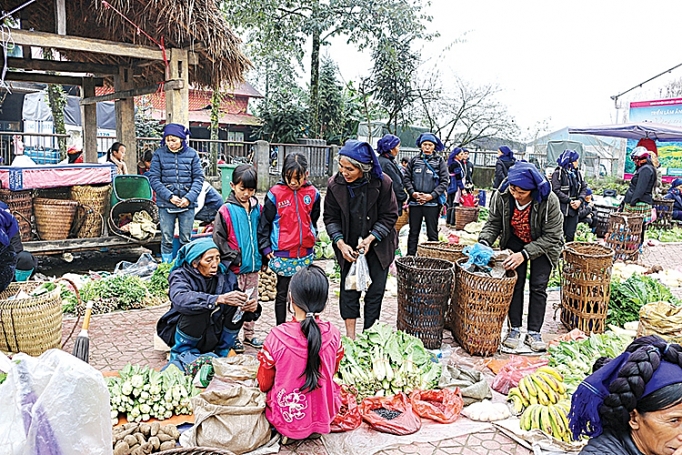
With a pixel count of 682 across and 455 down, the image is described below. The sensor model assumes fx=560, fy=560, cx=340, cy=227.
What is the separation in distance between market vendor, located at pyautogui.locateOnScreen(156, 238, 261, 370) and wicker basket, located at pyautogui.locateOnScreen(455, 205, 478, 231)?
26.3ft

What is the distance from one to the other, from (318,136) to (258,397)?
18558mm

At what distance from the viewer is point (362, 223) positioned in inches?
197

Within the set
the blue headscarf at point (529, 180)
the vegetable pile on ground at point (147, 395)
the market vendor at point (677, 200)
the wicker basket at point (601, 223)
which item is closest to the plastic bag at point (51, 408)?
the vegetable pile on ground at point (147, 395)

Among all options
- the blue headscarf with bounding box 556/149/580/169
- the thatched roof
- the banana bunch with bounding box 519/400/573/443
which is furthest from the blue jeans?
the blue headscarf with bounding box 556/149/580/169

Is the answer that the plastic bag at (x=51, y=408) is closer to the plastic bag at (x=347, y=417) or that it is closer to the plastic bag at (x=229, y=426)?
the plastic bag at (x=229, y=426)

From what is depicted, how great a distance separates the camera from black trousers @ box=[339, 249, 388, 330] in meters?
5.04

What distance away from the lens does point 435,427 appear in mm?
3887

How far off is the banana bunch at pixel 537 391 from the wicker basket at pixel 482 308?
0.86m

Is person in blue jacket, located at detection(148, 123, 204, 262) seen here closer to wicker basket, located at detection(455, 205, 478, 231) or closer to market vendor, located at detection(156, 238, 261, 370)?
market vendor, located at detection(156, 238, 261, 370)

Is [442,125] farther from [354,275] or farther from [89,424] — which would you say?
[89,424]

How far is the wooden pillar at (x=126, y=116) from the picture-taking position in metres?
10.5

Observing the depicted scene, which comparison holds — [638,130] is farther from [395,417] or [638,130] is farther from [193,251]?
[193,251]

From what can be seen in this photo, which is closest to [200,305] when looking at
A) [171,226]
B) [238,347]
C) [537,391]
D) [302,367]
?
[238,347]

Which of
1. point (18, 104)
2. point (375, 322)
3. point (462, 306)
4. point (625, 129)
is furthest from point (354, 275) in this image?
point (18, 104)
